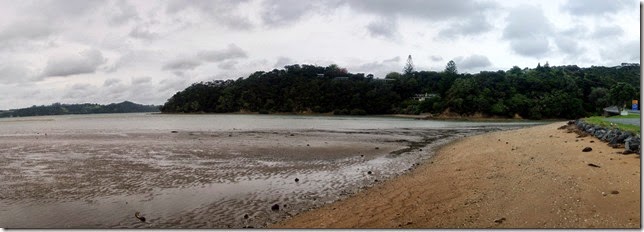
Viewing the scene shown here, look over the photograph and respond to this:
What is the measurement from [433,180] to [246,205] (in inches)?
170

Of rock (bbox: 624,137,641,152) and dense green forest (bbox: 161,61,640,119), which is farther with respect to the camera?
dense green forest (bbox: 161,61,640,119)

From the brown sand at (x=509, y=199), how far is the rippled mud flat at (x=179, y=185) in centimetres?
114

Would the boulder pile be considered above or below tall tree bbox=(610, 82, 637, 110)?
below

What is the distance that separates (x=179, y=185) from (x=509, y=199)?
731 cm

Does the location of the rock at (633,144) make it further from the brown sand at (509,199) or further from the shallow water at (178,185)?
the shallow water at (178,185)

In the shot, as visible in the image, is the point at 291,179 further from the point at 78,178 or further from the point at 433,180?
the point at 78,178

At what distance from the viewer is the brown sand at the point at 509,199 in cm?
547

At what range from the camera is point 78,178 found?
1130cm

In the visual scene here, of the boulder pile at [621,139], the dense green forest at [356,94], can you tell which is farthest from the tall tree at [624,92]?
the dense green forest at [356,94]

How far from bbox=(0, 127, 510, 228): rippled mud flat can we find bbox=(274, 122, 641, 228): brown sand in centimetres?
114

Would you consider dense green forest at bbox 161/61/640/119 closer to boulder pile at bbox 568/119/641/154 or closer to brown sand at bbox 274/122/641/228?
boulder pile at bbox 568/119/641/154

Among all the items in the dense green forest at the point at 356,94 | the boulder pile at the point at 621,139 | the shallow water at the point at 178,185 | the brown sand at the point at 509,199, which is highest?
the dense green forest at the point at 356,94

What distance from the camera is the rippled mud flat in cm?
743

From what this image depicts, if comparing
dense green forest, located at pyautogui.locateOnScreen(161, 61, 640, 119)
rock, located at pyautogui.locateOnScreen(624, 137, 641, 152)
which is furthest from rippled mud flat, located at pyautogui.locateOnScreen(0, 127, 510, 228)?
dense green forest, located at pyautogui.locateOnScreen(161, 61, 640, 119)
